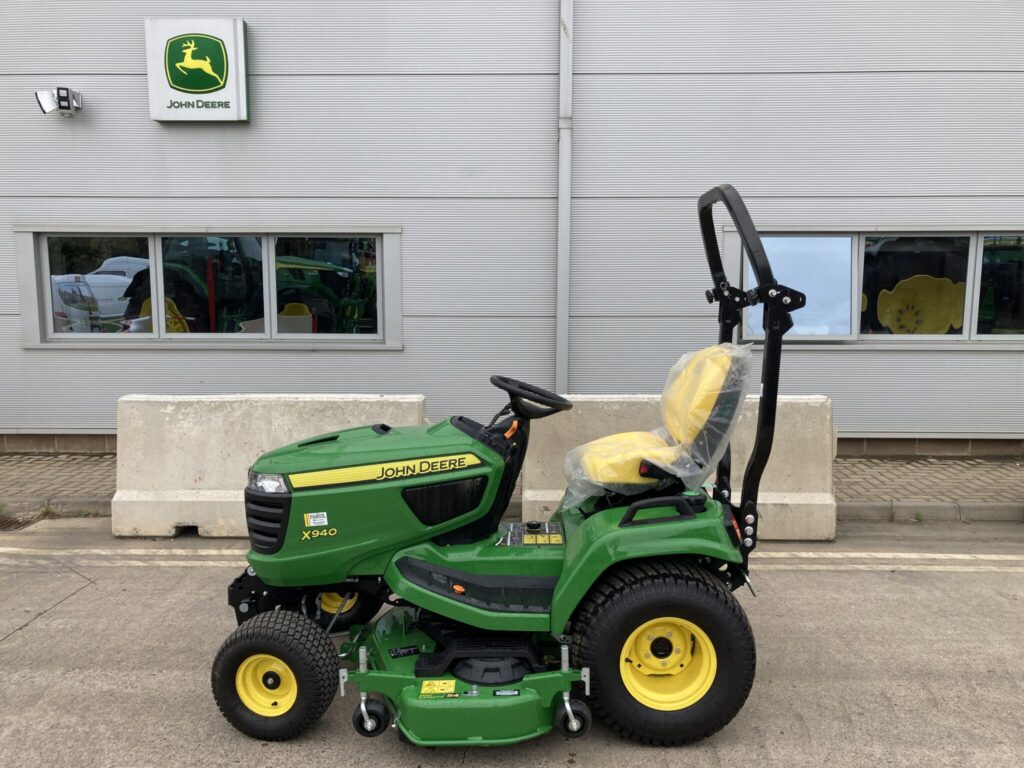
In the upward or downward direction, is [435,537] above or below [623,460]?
below

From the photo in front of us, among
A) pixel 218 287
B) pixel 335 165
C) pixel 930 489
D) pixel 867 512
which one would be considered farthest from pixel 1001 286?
pixel 218 287

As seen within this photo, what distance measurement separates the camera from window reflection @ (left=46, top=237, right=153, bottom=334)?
764 cm

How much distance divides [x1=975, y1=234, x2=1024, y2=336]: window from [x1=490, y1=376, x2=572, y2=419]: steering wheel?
6480 mm

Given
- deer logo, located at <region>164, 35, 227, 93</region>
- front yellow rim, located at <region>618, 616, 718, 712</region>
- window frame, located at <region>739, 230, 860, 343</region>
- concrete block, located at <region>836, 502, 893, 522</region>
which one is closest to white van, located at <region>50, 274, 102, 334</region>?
deer logo, located at <region>164, 35, 227, 93</region>

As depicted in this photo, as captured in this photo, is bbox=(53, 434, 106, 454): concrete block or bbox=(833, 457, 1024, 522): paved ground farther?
bbox=(53, 434, 106, 454): concrete block

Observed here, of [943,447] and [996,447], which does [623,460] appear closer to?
[943,447]

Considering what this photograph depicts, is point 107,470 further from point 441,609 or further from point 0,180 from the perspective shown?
point 441,609

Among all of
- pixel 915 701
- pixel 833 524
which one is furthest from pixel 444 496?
pixel 833 524

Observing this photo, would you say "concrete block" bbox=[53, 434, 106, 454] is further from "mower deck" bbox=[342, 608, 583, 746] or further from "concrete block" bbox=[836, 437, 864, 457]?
"concrete block" bbox=[836, 437, 864, 457]

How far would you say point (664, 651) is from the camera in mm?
2814

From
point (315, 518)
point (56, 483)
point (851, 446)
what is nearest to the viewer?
point (315, 518)

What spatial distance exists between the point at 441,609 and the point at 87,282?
677 cm

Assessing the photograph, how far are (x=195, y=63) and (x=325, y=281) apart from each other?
7.89 ft

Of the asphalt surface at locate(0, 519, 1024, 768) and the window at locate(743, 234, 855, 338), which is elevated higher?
the window at locate(743, 234, 855, 338)
